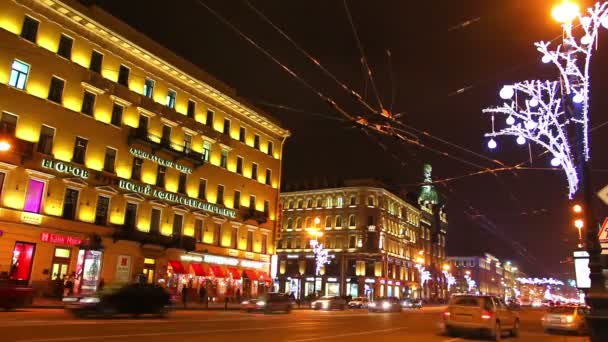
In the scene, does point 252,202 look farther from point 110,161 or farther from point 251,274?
point 110,161

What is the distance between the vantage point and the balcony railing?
3753 centimetres

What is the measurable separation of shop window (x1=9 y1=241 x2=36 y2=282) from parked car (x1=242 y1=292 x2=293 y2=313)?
1371cm

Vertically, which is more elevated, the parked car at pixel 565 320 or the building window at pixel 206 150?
the building window at pixel 206 150

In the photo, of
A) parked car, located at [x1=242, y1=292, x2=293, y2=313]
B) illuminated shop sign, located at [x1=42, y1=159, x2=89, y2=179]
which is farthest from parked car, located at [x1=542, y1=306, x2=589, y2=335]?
illuminated shop sign, located at [x1=42, y1=159, x2=89, y2=179]

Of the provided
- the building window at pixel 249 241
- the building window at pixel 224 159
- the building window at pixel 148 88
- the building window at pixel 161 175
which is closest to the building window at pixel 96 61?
the building window at pixel 148 88

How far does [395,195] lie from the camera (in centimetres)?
8962

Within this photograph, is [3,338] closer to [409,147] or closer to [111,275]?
[409,147]

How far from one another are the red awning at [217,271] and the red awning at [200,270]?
79 centimetres

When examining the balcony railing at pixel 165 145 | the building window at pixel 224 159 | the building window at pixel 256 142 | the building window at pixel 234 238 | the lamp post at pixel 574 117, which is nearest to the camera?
the lamp post at pixel 574 117

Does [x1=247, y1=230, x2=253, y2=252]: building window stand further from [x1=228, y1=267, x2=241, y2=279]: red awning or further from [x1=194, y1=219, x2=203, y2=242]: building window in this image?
[x1=194, y1=219, x2=203, y2=242]: building window

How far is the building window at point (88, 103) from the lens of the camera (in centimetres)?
3462

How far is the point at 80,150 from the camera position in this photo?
34.3 meters

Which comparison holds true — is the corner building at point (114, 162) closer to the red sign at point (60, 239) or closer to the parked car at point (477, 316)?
the red sign at point (60, 239)

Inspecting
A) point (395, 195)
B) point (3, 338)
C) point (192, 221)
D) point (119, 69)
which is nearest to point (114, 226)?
→ point (192, 221)
